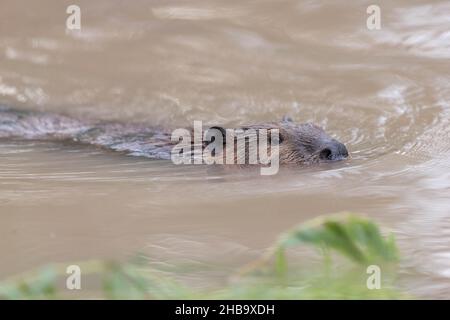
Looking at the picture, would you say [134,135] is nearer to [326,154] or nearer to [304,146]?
→ [304,146]

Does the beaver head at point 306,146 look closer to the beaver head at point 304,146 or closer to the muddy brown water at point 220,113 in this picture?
the beaver head at point 304,146

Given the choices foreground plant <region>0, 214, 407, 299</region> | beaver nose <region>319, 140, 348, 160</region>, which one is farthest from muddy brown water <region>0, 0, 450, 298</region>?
foreground plant <region>0, 214, 407, 299</region>

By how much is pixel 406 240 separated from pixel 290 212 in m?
0.74

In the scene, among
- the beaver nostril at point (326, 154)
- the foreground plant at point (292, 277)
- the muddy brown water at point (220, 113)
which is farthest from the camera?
the beaver nostril at point (326, 154)

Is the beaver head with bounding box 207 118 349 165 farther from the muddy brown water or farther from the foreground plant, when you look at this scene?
the foreground plant

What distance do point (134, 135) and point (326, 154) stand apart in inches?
60.7

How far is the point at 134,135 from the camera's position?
6.23 m

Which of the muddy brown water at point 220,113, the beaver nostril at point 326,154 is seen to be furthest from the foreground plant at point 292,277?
the beaver nostril at point 326,154

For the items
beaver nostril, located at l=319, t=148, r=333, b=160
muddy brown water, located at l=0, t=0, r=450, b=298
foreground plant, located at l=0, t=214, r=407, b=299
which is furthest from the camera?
beaver nostril, located at l=319, t=148, r=333, b=160

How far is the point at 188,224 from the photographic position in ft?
13.3

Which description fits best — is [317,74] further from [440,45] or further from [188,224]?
[188,224]

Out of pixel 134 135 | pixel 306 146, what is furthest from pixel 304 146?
pixel 134 135

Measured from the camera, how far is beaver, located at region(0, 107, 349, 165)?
554 cm

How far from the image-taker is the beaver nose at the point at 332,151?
5496 millimetres
